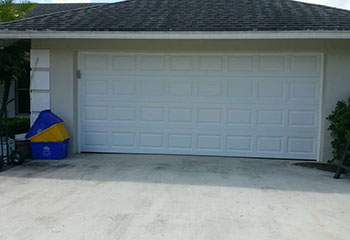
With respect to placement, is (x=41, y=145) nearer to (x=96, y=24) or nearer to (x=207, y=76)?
(x=96, y=24)

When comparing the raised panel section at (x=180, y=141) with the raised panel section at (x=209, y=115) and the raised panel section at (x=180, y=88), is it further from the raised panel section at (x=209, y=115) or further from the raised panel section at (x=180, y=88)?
the raised panel section at (x=180, y=88)

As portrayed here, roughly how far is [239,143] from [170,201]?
3.58 metres

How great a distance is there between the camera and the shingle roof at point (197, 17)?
715cm

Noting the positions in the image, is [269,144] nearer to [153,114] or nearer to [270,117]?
[270,117]

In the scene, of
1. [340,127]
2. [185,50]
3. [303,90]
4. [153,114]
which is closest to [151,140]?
[153,114]

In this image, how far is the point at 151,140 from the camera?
8.27 meters

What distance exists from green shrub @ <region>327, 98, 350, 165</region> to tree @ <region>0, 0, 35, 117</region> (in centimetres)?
729

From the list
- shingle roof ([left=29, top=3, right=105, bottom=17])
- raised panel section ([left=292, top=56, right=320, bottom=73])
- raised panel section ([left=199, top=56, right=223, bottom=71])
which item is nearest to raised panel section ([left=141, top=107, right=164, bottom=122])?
raised panel section ([left=199, top=56, right=223, bottom=71])

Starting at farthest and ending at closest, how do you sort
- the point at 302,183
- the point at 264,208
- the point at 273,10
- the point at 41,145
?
the point at 273,10
the point at 41,145
the point at 302,183
the point at 264,208

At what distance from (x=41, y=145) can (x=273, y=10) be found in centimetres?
629

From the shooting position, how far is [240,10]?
838 centimetres

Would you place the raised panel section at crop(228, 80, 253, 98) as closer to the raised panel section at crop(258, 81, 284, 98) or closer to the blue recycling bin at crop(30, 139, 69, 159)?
the raised panel section at crop(258, 81, 284, 98)

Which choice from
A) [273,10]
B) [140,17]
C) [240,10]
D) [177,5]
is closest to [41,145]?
[140,17]

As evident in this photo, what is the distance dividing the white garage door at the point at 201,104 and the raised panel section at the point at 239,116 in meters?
0.02
